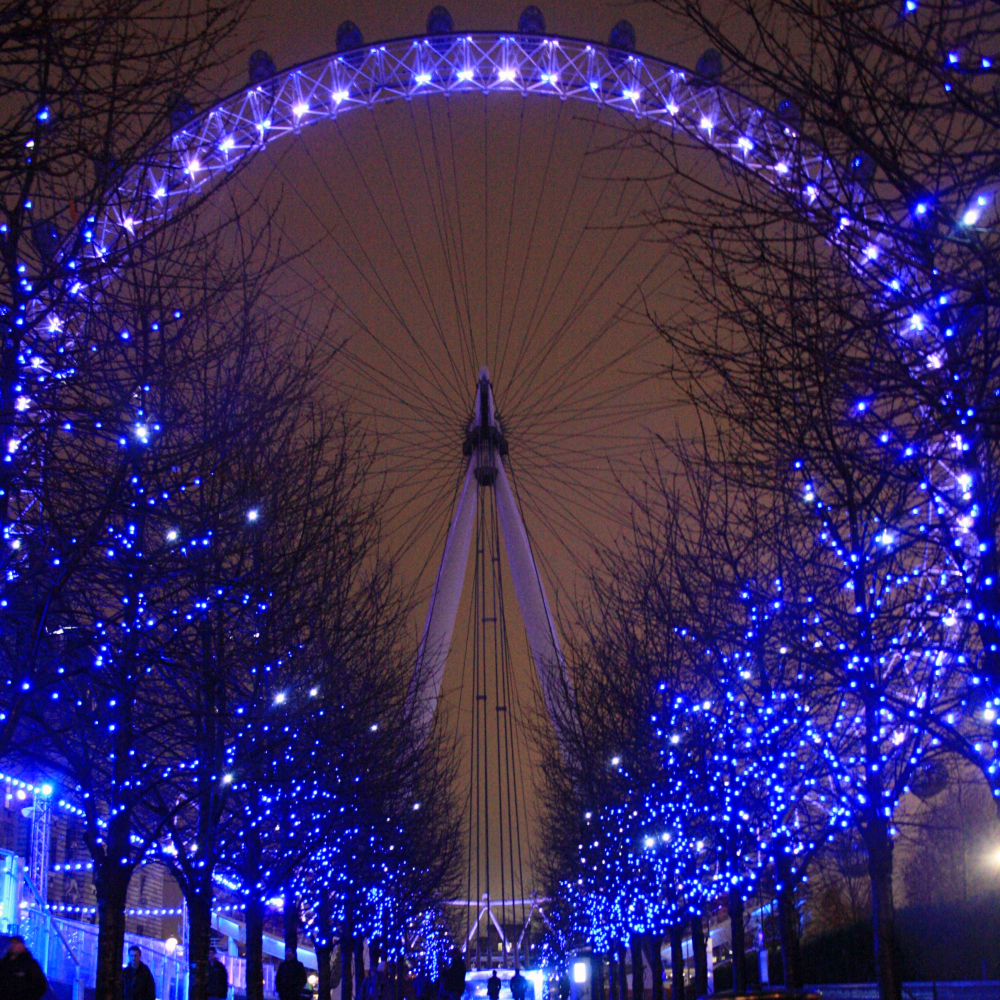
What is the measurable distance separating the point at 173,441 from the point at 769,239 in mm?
8100

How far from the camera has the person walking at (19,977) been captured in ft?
34.9

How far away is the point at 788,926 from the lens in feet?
64.3

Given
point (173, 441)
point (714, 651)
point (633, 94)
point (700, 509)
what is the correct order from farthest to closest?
point (633, 94)
point (700, 509)
point (714, 651)
point (173, 441)

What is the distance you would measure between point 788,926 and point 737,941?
7.08 feet

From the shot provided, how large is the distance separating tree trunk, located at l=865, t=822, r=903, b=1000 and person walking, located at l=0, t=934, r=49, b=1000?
9.46 meters

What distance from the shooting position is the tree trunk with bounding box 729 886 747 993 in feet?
67.9

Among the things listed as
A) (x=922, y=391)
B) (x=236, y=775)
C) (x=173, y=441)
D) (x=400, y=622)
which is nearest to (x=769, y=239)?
(x=922, y=391)

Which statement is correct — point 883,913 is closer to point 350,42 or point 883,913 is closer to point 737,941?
point 737,941

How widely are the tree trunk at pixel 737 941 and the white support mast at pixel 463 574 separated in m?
11.2

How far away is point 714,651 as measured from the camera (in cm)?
1880

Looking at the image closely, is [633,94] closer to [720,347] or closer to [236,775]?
[236,775]

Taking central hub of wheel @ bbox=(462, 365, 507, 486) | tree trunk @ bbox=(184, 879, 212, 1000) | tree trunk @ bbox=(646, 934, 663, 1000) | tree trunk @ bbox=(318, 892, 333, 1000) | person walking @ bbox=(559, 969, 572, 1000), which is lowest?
person walking @ bbox=(559, 969, 572, 1000)

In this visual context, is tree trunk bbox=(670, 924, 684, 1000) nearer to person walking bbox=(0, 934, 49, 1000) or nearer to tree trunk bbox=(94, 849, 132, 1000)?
tree trunk bbox=(94, 849, 132, 1000)

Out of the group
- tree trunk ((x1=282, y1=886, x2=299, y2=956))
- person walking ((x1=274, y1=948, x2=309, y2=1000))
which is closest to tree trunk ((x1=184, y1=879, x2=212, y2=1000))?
person walking ((x1=274, y1=948, x2=309, y2=1000))
